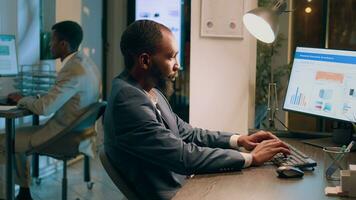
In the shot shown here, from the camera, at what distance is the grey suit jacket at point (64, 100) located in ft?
11.0

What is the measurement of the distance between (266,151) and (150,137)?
426mm

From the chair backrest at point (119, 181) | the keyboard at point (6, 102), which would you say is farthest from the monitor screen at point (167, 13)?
the chair backrest at point (119, 181)

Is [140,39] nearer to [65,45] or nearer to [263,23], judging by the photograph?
[263,23]

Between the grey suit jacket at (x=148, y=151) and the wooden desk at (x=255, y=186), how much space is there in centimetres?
6

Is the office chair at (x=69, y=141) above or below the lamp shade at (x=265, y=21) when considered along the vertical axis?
below

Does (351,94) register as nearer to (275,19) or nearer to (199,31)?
(275,19)

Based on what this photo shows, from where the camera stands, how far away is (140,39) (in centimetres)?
184

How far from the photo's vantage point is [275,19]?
233cm

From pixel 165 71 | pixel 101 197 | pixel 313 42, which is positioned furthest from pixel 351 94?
pixel 313 42

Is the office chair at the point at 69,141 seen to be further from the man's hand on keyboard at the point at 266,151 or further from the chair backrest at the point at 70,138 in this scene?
the man's hand on keyboard at the point at 266,151

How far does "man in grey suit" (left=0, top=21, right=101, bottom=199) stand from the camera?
3.37m

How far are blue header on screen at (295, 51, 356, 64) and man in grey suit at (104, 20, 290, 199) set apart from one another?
1.81ft

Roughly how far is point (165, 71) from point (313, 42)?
341 cm

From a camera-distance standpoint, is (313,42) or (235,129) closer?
(235,129)
